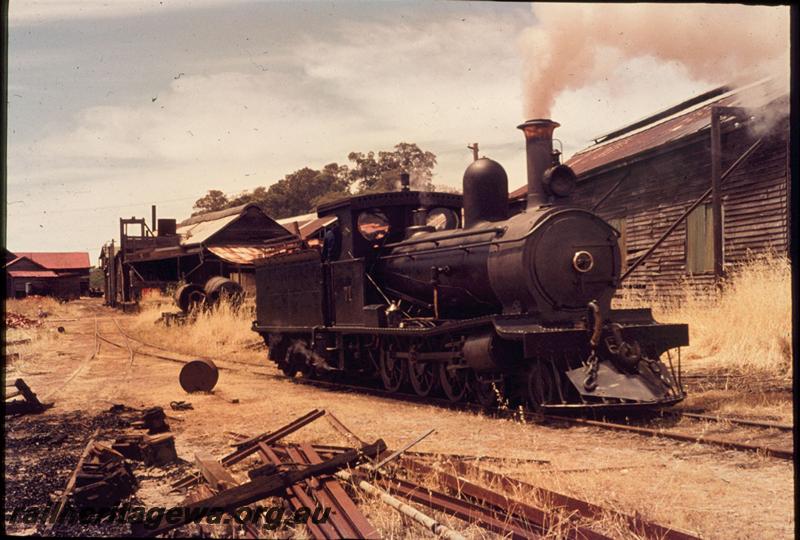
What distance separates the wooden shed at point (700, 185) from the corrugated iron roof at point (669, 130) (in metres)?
0.04

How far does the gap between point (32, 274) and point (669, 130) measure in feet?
175

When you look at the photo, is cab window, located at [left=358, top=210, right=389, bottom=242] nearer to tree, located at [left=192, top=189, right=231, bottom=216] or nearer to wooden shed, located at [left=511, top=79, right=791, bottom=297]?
wooden shed, located at [left=511, top=79, right=791, bottom=297]

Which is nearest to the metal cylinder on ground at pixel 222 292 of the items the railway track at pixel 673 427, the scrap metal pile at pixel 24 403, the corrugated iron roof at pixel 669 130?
the corrugated iron roof at pixel 669 130

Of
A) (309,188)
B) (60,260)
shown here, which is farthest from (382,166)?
(60,260)

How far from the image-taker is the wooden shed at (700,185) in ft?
44.9

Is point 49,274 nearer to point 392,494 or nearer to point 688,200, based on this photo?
point 688,200

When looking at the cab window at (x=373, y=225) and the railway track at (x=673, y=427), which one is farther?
the cab window at (x=373, y=225)

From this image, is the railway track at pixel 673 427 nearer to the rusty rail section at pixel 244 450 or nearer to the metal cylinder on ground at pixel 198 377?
the rusty rail section at pixel 244 450

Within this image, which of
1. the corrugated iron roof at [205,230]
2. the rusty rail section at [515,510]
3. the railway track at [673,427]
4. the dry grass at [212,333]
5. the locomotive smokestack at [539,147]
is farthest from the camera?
the corrugated iron roof at [205,230]

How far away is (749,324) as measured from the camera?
11.4m

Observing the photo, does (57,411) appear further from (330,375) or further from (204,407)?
(330,375)

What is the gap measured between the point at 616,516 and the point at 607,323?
4.05m

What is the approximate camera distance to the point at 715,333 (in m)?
12.1

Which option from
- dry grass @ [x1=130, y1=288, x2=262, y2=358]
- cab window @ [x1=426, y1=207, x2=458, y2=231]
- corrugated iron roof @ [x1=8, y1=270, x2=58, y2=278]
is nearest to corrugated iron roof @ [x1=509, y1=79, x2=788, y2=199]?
cab window @ [x1=426, y1=207, x2=458, y2=231]
